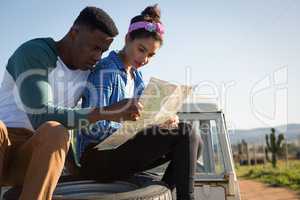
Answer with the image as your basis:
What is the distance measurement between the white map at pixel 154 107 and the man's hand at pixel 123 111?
42 millimetres

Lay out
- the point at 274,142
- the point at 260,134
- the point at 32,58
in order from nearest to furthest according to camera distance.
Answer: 1. the point at 32,58
2. the point at 274,142
3. the point at 260,134

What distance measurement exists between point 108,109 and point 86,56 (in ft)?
1.64

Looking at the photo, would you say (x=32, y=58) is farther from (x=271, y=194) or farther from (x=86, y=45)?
(x=271, y=194)

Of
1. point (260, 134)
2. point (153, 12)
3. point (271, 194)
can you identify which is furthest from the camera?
point (260, 134)

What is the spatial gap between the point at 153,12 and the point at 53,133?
1.35 metres

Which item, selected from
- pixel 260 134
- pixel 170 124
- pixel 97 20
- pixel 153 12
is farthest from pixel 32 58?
pixel 260 134

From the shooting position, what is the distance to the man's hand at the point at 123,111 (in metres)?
2.24

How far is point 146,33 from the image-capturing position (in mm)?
2908

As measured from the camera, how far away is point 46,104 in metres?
2.18

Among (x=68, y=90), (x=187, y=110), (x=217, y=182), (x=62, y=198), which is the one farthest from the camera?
(x=187, y=110)

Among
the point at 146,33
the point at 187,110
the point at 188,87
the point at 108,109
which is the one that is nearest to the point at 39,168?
the point at 108,109

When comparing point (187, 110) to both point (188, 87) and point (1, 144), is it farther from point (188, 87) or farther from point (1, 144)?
point (1, 144)

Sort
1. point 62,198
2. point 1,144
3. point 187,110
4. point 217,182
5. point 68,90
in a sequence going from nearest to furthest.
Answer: point 1,144 < point 62,198 < point 68,90 < point 217,182 < point 187,110

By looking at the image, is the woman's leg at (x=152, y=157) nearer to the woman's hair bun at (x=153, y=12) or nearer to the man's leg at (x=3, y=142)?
the man's leg at (x=3, y=142)
